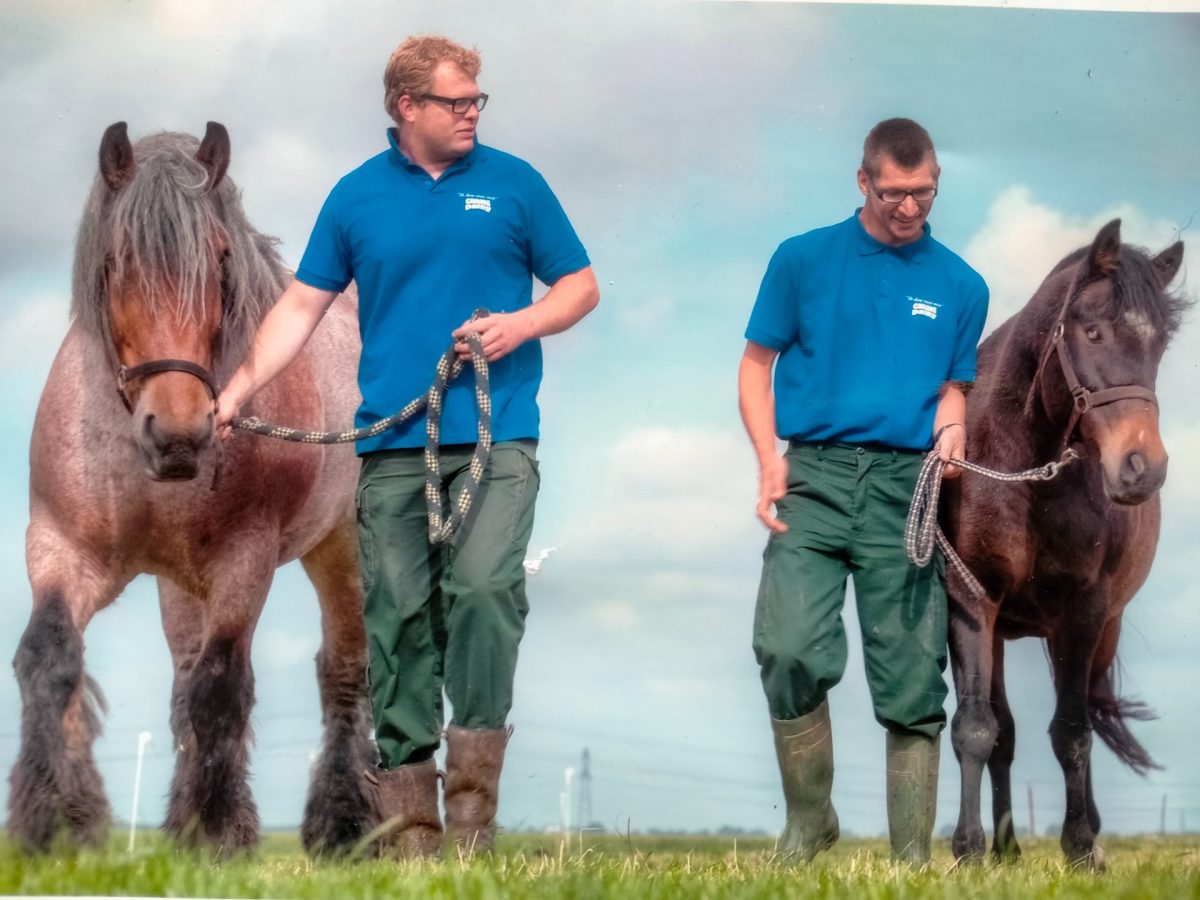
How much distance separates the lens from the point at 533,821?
479 centimetres

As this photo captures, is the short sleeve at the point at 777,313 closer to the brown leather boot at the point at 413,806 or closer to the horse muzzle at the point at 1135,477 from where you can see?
the horse muzzle at the point at 1135,477

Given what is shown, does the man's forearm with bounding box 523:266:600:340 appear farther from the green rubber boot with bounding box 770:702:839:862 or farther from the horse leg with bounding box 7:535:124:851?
the horse leg with bounding box 7:535:124:851

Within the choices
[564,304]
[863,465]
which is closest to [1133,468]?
[863,465]

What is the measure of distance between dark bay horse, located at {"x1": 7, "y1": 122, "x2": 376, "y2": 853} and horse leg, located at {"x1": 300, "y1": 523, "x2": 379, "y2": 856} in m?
0.70

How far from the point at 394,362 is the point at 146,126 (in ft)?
5.08

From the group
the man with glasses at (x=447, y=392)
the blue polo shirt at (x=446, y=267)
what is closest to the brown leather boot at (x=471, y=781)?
the man with glasses at (x=447, y=392)

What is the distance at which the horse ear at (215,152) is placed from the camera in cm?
468

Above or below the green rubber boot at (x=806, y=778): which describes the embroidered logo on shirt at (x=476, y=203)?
above

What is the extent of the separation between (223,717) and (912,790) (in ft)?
6.63

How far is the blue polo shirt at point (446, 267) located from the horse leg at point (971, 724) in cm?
169

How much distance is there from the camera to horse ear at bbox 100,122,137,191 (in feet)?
15.0

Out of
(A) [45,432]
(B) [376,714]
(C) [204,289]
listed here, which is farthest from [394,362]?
(A) [45,432]

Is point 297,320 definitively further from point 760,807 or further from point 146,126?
point 760,807

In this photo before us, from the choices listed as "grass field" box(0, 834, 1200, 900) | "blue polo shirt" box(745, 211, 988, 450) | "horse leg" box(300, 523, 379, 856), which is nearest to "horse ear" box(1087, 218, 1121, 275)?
"blue polo shirt" box(745, 211, 988, 450)
